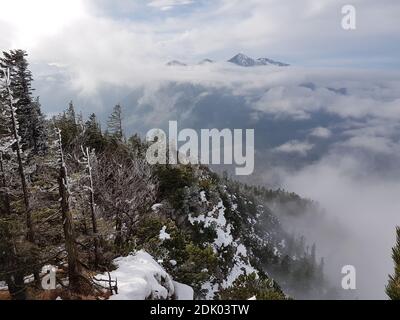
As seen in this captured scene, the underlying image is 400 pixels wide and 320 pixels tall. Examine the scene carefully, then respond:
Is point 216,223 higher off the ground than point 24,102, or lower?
lower

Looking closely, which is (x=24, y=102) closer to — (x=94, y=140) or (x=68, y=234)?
(x=94, y=140)

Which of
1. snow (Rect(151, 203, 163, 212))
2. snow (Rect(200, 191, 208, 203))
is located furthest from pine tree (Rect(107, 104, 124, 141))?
snow (Rect(151, 203, 163, 212))

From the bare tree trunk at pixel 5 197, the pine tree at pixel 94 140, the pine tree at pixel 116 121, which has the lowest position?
the bare tree trunk at pixel 5 197

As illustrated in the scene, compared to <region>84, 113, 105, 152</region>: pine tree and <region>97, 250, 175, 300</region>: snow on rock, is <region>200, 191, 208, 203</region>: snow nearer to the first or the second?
<region>84, 113, 105, 152</region>: pine tree

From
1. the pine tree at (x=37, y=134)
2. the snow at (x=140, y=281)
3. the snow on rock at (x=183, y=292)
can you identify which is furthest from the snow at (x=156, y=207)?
the snow at (x=140, y=281)

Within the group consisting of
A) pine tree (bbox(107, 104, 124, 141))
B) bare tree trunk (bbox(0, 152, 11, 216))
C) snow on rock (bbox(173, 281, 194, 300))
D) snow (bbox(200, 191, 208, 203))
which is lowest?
snow (bbox(200, 191, 208, 203))

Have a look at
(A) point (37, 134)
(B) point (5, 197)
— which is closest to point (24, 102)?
(A) point (37, 134)

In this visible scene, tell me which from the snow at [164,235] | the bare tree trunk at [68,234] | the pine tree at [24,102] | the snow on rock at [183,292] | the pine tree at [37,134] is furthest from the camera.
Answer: the pine tree at [37,134]

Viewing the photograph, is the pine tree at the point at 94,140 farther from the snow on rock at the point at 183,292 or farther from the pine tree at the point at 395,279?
the pine tree at the point at 395,279
